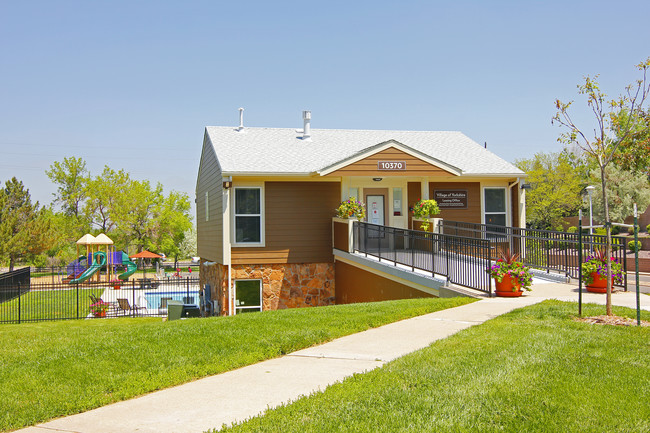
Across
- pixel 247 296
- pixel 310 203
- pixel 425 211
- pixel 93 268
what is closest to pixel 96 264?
pixel 93 268

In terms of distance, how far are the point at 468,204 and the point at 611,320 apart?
11.2m

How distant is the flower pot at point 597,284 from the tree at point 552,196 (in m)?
35.4

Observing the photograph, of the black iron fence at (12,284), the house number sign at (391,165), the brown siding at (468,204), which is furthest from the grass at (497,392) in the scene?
the black iron fence at (12,284)

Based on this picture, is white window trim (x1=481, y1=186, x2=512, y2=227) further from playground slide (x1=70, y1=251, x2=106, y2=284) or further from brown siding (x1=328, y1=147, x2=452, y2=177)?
playground slide (x1=70, y1=251, x2=106, y2=284)

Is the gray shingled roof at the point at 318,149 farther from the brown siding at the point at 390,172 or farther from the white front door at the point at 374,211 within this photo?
the white front door at the point at 374,211

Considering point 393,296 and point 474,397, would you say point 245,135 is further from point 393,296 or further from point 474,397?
point 474,397

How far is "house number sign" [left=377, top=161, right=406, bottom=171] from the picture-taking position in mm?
17141

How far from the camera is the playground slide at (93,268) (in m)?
34.5

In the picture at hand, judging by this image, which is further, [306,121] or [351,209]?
[306,121]

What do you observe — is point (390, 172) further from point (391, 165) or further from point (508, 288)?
point (508, 288)

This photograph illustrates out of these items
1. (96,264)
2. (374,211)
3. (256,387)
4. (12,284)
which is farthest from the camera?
(96,264)

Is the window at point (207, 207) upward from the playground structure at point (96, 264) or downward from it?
upward

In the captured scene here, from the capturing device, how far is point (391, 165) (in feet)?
56.3

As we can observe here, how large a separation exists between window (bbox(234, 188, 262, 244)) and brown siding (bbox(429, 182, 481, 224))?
576 cm
